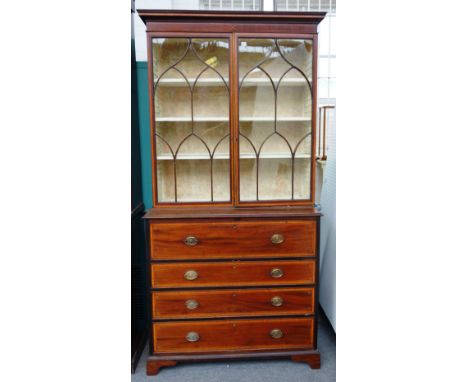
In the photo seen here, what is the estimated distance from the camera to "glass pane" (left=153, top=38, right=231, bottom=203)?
5.44 feet

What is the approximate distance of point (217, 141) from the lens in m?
1.75

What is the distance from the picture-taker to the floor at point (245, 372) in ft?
5.25

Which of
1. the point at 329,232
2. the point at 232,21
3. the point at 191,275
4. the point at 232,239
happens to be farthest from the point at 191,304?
the point at 232,21

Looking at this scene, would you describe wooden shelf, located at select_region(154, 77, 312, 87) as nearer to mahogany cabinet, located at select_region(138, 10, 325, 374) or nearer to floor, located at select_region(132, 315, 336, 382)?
mahogany cabinet, located at select_region(138, 10, 325, 374)

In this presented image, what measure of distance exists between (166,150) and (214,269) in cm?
64

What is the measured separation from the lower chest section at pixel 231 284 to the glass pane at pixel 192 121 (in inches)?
9.5

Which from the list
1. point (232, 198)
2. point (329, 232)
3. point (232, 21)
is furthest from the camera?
point (329, 232)

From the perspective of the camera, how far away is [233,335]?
5.40 feet

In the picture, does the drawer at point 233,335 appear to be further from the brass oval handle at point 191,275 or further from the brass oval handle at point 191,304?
the brass oval handle at point 191,275

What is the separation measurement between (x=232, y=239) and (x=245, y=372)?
0.65m

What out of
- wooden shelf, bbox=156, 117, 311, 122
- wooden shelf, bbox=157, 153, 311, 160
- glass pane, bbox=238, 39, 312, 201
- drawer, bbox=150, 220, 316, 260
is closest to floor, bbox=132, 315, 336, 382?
drawer, bbox=150, 220, 316, 260

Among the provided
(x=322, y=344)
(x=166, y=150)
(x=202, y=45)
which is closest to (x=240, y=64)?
(x=202, y=45)

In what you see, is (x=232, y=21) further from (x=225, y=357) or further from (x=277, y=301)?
(x=225, y=357)

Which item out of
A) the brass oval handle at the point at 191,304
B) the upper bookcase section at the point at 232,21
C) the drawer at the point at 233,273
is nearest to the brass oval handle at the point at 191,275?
the drawer at the point at 233,273
